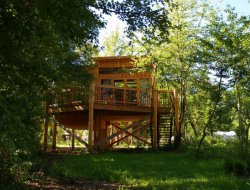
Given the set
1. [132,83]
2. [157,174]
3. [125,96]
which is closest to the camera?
[157,174]

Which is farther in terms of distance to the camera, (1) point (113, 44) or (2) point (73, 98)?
(1) point (113, 44)

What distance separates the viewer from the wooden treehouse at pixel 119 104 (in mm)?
17375

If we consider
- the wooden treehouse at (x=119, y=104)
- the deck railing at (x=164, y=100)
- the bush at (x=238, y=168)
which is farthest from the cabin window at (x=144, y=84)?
the bush at (x=238, y=168)

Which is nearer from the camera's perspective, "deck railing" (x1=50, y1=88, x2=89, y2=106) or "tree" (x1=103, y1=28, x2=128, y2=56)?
"deck railing" (x1=50, y1=88, x2=89, y2=106)

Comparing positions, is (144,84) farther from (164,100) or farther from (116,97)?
(116,97)

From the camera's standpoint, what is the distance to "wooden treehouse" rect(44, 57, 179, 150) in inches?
684

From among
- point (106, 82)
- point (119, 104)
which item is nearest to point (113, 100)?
point (119, 104)

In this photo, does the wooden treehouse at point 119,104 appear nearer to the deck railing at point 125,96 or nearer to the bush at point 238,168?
the deck railing at point 125,96

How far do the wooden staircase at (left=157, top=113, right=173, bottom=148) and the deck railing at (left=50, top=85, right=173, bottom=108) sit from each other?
67 cm

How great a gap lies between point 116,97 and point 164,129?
320 cm

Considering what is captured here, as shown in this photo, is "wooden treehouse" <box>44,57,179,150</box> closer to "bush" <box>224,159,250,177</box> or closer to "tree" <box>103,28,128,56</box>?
Result: "bush" <box>224,159,250,177</box>

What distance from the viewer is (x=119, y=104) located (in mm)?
18047

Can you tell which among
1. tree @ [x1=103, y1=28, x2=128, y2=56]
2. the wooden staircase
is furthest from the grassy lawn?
tree @ [x1=103, y1=28, x2=128, y2=56]

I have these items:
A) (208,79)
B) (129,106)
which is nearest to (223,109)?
(208,79)
